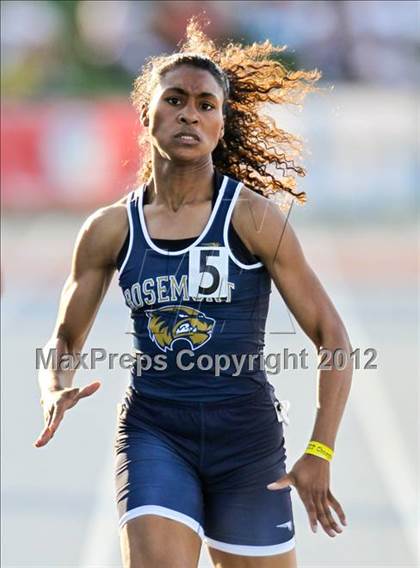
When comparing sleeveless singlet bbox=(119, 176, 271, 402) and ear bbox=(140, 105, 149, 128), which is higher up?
ear bbox=(140, 105, 149, 128)

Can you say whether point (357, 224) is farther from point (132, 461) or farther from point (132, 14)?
point (132, 461)

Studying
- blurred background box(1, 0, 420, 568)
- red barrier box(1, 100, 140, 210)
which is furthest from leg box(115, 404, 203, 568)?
red barrier box(1, 100, 140, 210)

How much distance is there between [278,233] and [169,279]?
40 cm

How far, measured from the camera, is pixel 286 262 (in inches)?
187

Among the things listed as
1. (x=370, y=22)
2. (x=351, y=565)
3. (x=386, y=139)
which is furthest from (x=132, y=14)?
(x=351, y=565)

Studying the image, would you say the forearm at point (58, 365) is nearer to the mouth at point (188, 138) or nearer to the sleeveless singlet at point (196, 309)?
the sleeveless singlet at point (196, 309)

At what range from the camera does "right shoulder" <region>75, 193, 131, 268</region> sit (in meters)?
4.91

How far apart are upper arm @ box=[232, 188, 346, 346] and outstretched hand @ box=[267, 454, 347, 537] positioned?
42 cm

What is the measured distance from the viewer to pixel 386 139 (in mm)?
31344

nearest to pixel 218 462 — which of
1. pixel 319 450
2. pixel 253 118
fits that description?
pixel 319 450

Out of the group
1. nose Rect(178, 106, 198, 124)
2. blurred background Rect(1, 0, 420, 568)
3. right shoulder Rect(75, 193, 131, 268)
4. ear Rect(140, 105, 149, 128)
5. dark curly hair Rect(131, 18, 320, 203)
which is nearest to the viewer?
nose Rect(178, 106, 198, 124)

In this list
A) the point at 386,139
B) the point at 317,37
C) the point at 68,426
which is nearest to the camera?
the point at 68,426

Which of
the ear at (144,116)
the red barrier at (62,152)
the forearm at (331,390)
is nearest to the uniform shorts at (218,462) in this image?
the forearm at (331,390)

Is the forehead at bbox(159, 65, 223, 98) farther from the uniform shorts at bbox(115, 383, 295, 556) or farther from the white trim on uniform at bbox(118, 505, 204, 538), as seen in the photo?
the white trim on uniform at bbox(118, 505, 204, 538)
